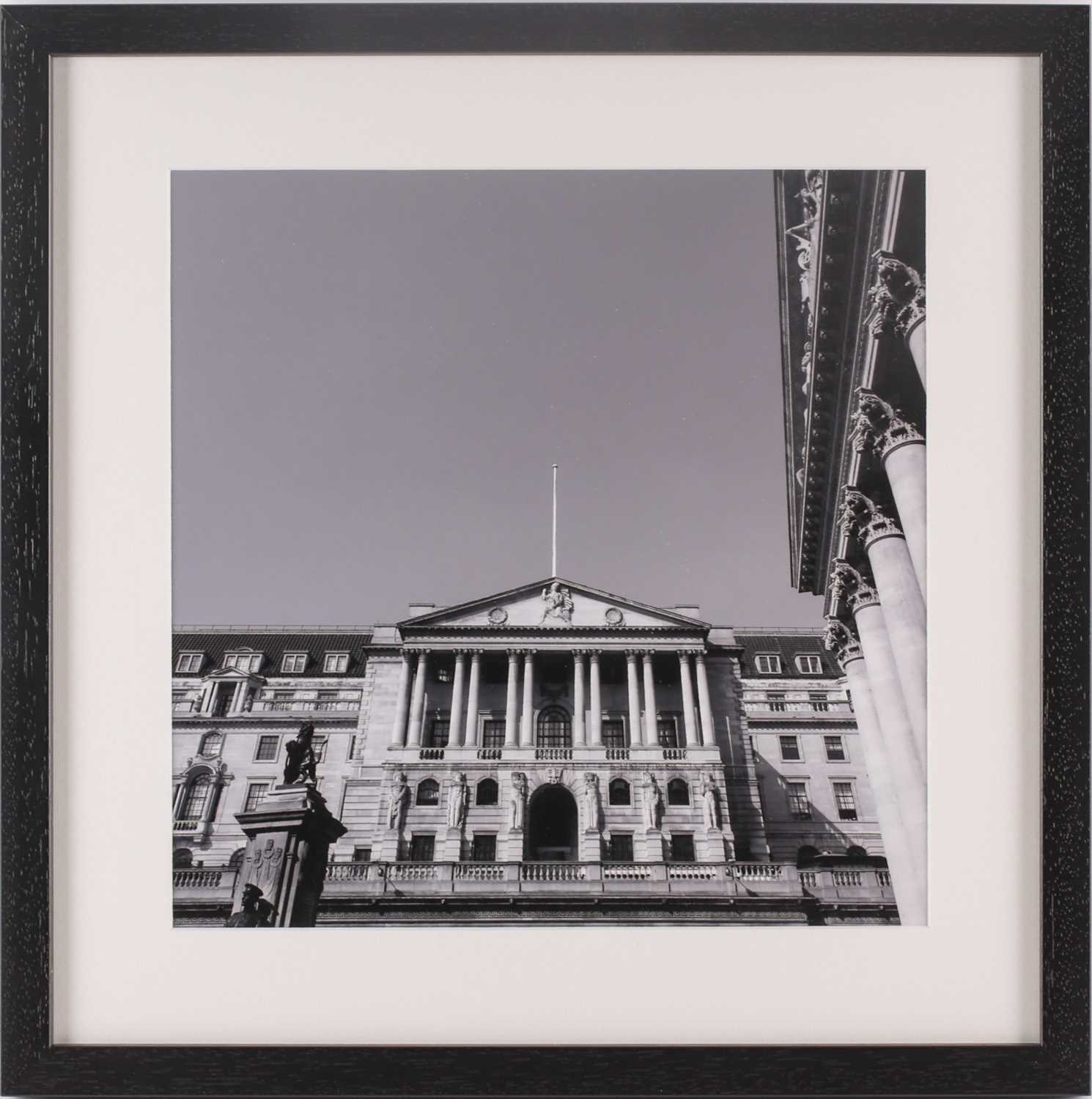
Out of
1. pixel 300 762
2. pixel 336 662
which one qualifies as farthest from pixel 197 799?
pixel 336 662

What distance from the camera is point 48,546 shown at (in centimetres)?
487

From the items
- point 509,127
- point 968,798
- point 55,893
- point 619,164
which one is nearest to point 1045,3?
point 619,164

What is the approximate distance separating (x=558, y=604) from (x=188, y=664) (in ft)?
17.0

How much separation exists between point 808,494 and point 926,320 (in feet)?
11.4

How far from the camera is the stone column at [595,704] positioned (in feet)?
63.7

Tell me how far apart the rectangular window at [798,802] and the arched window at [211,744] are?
49.4ft

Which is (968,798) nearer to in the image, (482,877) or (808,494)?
(808,494)

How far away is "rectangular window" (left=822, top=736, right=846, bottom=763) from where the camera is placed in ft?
60.7

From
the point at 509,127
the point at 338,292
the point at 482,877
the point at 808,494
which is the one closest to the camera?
the point at 509,127

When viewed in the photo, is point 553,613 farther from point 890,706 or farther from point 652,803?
point 652,803

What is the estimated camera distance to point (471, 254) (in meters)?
5.99

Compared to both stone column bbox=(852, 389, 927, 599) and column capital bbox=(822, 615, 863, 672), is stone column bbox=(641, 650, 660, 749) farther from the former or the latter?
stone column bbox=(852, 389, 927, 599)

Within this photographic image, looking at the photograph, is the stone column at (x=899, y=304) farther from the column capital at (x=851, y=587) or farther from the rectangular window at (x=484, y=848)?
the rectangular window at (x=484, y=848)

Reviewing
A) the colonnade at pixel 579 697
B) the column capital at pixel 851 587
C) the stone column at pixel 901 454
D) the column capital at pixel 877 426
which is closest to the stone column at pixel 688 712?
the colonnade at pixel 579 697
